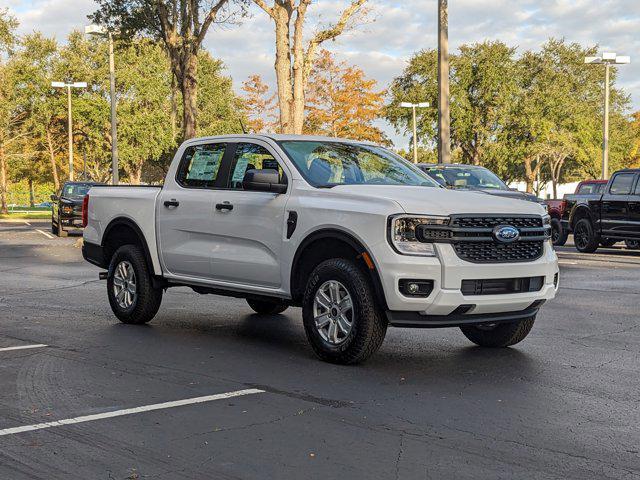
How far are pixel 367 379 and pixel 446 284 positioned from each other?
95 centimetres

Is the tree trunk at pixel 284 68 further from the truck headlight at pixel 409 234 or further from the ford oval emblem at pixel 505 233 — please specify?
the truck headlight at pixel 409 234

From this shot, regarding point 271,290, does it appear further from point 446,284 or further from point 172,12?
point 172,12

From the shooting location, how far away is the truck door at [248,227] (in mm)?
8109

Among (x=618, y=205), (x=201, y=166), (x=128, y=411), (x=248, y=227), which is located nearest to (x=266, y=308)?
(x=201, y=166)

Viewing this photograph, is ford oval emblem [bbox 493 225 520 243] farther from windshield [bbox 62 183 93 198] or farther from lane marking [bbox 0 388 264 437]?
windshield [bbox 62 183 93 198]

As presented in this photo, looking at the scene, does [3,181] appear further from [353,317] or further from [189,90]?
[353,317]

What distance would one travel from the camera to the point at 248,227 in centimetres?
834

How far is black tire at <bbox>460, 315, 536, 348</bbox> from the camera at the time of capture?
27.1 feet

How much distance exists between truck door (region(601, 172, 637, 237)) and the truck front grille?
46.3 ft

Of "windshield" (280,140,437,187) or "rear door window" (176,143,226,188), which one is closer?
"windshield" (280,140,437,187)

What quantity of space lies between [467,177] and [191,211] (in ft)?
33.9

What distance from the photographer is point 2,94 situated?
61.4m

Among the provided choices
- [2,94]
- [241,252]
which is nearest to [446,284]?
[241,252]

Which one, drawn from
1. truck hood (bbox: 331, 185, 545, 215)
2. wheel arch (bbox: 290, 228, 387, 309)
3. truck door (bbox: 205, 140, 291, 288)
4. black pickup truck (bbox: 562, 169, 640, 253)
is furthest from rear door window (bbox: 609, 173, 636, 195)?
wheel arch (bbox: 290, 228, 387, 309)
